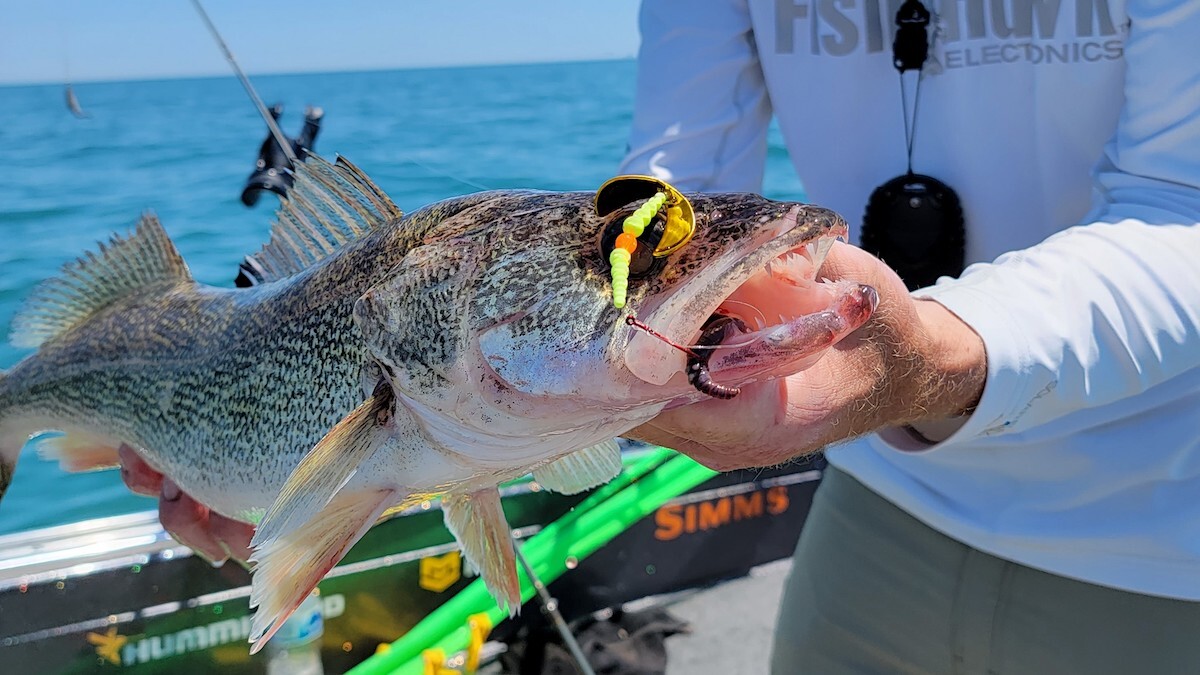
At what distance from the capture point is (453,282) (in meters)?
1.16

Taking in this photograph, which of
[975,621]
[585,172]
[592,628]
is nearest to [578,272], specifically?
[975,621]

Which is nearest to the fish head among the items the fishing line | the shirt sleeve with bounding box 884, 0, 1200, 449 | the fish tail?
the fishing line

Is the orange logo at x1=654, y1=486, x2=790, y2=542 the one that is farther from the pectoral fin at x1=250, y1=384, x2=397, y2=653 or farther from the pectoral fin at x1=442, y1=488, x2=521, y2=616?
the pectoral fin at x1=250, y1=384, x2=397, y2=653

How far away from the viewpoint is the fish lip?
907 mm

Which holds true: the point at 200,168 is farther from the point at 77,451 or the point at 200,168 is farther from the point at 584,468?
the point at 584,468

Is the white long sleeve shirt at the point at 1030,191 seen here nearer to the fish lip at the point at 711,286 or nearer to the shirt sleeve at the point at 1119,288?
the shirt sleeve at the point at 1119,288

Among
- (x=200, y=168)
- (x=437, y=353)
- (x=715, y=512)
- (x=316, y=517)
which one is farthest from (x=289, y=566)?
(x=200, y=168)

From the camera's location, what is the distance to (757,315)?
38.5 inches

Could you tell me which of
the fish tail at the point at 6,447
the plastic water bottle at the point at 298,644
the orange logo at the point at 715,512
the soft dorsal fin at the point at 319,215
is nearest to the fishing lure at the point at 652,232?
the soft dorsal fin at the point at 319,215

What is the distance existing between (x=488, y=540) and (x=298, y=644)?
1.59 meters

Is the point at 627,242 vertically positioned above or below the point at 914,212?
above

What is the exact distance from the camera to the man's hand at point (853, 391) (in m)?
1.07

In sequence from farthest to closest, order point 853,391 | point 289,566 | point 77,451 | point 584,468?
point 77,451 → point 584,468 → point 289,566 → point 853,391

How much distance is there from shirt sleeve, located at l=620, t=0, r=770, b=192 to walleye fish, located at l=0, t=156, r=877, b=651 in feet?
2.29
